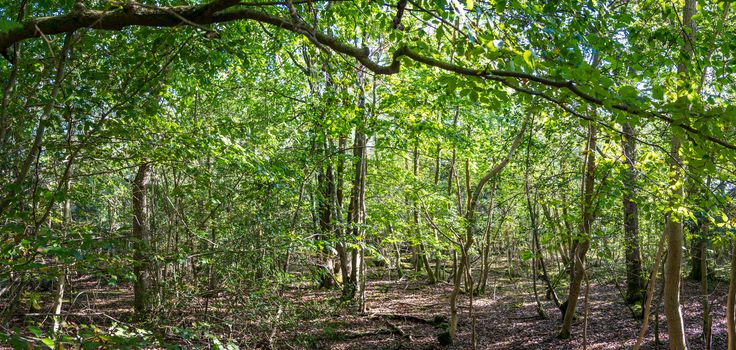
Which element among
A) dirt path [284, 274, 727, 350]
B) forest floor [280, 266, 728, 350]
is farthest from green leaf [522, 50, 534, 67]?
dirt path [284, 274, 727, 350]

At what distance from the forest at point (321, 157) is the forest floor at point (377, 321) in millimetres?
78

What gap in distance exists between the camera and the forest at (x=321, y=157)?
3.11m

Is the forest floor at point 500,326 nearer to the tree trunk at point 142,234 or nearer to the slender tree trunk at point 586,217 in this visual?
the slender tree trunk at point 586,217

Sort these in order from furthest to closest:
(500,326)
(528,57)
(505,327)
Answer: (500,326) < (505,327) < (528,57)

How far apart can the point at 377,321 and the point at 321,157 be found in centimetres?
472

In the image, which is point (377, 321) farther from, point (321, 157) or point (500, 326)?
point (321, 157)

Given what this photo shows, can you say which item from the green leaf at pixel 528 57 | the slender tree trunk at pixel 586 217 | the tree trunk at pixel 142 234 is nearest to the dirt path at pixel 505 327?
the slender tree trunk at pixel 586 217

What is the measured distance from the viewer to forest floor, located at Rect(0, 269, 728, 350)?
671 centimetres

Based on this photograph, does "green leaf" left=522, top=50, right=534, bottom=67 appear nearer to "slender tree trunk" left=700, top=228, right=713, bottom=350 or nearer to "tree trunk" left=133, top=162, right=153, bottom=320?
"slender tree trunk" left=700, top=228, right=713, bottom=350

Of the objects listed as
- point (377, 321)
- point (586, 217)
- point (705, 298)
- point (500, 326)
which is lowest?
point (500, 326)

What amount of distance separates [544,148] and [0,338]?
8.91m

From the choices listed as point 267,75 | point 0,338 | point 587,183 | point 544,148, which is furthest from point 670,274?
point 267,75

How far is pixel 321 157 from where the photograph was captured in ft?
31.6

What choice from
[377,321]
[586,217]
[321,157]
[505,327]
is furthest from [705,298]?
[377,321]
